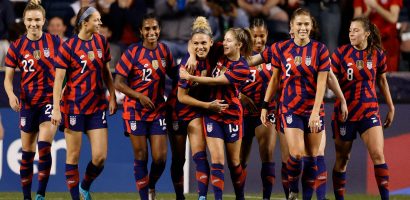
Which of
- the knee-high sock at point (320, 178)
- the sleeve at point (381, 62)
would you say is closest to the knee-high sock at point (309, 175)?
the knee-high sock at point (320, 178)

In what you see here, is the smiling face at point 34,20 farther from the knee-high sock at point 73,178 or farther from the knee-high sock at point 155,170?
the knee-high sock at point 155,170

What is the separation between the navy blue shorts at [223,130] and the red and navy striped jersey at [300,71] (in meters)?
0.49

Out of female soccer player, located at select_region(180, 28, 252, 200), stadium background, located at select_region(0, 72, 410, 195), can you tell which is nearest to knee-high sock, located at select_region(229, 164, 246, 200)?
female soccer player, located at select_region(180, 28, 252, 200)

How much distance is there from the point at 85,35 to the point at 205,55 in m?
1.20

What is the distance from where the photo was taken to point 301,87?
12.1 metres

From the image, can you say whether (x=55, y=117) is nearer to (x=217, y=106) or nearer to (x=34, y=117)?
(x=34, y=117)

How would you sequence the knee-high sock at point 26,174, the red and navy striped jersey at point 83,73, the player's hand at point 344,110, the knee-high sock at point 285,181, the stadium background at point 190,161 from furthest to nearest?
1. the stadium background at point 190,161
2. the knee-high sock at point 285,181
3. the knee-high sock at point 26,174
4. the player's hand at point 344,110
5. the red and navy striped jersey at point 83,73

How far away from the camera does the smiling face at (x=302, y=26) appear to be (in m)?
12.0

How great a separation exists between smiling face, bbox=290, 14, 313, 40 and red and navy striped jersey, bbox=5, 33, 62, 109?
8.03ft

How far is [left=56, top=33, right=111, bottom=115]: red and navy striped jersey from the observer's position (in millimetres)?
12070

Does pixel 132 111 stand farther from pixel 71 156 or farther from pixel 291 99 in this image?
pixel 291 99

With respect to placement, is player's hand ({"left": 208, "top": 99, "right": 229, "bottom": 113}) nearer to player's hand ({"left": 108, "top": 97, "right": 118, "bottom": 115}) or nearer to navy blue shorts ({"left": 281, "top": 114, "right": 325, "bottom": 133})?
navy blue shorts ({"left": 281, "top": 114, "right": 325, "bottom": 133})

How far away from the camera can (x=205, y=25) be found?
12102mm

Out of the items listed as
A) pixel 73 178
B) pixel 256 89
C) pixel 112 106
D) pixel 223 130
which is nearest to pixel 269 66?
pixel 256 89
